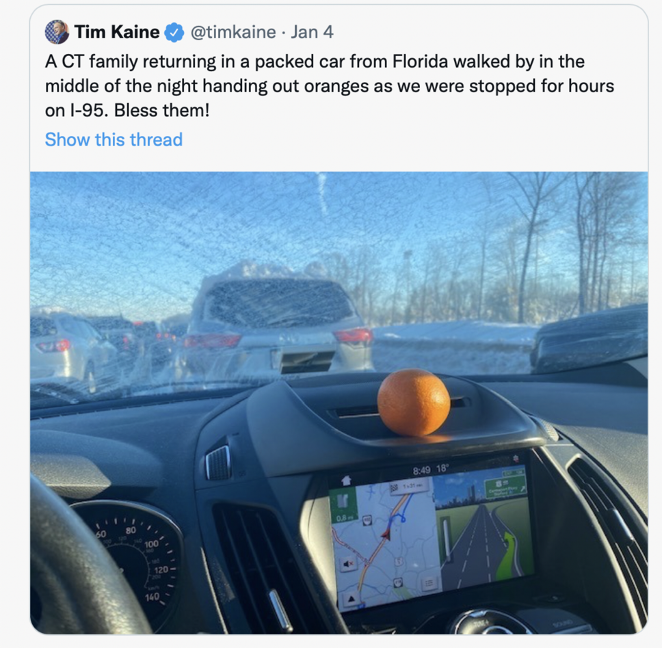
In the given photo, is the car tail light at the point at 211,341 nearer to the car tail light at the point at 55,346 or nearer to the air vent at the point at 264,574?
the car tail light at the point at 55,346

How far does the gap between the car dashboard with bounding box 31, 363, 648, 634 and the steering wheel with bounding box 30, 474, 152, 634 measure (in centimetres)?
53

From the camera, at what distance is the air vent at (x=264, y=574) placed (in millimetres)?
1855

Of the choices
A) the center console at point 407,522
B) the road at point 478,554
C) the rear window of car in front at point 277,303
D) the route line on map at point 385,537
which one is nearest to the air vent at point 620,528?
the center console at point 407,522

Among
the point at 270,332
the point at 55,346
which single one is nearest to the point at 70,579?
the point at 55,346

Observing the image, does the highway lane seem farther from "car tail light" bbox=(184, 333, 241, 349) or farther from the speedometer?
"car tail light" bbox=(184, 333, 241, 349)

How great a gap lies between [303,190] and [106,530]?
4.02 feet

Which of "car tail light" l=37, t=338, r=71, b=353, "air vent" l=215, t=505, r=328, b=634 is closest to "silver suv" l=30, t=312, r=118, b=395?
"car tail light" l=37, t=338, r=71, b=353

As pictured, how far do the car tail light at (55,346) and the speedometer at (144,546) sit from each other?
1.90ft

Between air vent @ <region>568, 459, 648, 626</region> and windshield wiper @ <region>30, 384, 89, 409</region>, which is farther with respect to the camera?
windshield wiper @ <region>30, 384, 89, 409</region>

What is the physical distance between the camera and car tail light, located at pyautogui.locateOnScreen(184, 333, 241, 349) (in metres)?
2.30

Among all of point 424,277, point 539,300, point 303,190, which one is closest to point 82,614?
point 303,190

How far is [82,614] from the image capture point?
1.17 meters
